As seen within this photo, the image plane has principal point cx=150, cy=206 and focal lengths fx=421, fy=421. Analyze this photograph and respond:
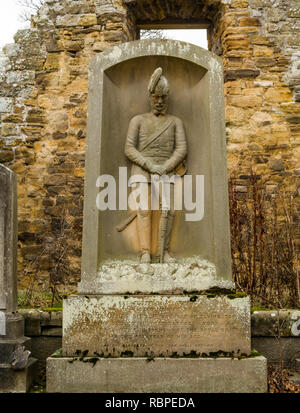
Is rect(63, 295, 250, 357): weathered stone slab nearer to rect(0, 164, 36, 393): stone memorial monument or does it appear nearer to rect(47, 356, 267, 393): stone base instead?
rect(47, 356, 267, 393): stone base

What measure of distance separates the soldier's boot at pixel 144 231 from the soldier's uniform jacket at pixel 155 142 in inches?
12.7

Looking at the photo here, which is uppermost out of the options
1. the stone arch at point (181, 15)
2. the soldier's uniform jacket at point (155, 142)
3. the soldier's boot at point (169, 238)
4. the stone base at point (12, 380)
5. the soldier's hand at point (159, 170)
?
the stone arch at point (181, 15)

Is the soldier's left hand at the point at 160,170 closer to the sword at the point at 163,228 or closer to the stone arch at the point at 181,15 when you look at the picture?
the sword at the point at 163,228

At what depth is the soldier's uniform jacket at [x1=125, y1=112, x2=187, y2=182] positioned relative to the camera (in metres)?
3.65

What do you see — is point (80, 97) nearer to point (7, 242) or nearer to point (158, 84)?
point (158, 84)

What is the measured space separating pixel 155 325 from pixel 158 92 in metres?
1.95

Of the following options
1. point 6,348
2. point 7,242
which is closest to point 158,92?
point 7,242

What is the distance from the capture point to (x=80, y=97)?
7.46 m

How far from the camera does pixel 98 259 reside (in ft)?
11.2

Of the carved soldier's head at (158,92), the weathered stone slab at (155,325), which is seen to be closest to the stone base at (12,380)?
the weathered stone slab at (155,325)

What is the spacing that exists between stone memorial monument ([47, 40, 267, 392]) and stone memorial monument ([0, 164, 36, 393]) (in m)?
0.31

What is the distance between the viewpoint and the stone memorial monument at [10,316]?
3.12 meters
